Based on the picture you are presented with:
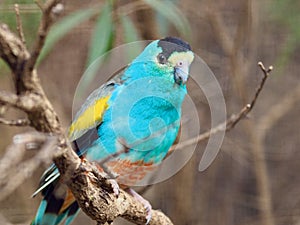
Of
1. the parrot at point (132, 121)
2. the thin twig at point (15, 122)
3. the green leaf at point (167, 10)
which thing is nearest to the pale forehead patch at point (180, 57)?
the parrot at point (132, 121)

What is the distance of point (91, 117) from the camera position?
5.67 feet

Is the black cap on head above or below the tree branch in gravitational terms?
below

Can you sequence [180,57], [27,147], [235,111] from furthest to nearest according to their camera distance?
[235,111] < [180,57] < [27,147]

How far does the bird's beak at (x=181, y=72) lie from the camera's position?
65.8 inches

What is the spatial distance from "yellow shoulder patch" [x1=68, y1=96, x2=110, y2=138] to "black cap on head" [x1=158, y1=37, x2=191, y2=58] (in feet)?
0.68

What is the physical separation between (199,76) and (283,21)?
504 millimetres

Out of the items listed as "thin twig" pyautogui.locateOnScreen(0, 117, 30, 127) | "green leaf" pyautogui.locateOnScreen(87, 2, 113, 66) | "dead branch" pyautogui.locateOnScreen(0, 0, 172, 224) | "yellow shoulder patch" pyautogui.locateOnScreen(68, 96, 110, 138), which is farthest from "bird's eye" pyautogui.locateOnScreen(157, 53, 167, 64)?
"thin twig" pyautogui.locateOnScreen(0, 117, 30, 127)

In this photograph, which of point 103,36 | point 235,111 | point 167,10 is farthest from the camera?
point 235,111

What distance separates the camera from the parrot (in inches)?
65.3

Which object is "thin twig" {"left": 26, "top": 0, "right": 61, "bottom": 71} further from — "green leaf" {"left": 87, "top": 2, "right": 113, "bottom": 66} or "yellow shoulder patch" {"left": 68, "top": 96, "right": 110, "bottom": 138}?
"green leaf" {"left": 87, "top": 2, "right": 113, "bottom": 66}

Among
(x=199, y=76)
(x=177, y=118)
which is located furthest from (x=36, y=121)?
(x=199, y=76)

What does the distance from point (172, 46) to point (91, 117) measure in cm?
28

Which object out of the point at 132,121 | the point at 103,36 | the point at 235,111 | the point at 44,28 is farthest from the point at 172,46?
the point at 235,111

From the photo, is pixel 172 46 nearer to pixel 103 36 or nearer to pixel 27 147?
pixel 103 36
